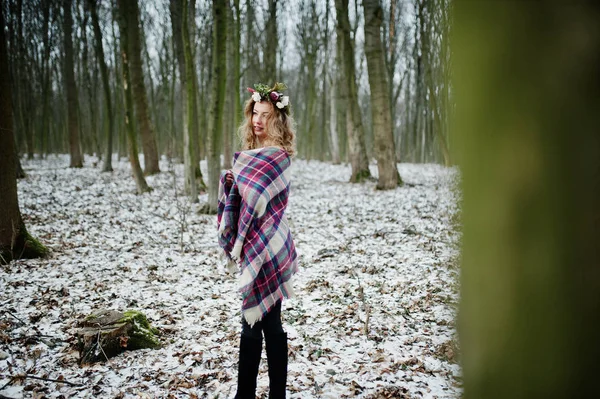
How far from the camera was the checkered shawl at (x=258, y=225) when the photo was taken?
2.46 metres

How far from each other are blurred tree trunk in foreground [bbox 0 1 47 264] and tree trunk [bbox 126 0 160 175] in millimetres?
7259

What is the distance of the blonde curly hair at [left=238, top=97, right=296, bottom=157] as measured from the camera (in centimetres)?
266

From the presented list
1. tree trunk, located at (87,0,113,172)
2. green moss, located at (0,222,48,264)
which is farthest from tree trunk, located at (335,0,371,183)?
green moss, located at (0,222,48,264)

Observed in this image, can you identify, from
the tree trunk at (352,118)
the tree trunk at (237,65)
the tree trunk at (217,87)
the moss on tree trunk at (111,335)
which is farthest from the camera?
the tree trunk at (352,118)

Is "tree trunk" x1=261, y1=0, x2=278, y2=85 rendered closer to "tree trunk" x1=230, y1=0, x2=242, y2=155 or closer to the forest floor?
"tree trunk" x1=230, y1=0, x2=242, y2=155

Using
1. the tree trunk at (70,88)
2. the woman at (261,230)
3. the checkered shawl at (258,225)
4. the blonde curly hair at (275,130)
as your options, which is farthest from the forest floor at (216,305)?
the tree trunk at (70,88)

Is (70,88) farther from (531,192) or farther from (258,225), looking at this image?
(531,192)

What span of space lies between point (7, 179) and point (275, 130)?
4.90m

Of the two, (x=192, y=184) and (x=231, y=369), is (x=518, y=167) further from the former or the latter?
(x=192, y=184)

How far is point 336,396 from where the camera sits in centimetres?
304

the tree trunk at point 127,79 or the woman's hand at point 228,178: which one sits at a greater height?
the tree trunk at point 127,79

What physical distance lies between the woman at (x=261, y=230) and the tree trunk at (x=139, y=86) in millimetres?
11382

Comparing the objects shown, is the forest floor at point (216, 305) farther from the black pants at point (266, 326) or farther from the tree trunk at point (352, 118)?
the tree trunk at point (352, 118)

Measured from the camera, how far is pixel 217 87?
8.74m
